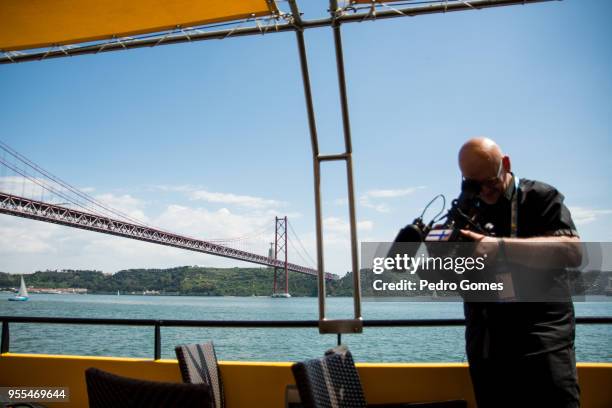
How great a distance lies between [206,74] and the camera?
18.6 ft

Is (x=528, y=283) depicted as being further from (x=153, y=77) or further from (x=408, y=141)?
(x=153, y=77)

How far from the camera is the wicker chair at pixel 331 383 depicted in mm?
1139

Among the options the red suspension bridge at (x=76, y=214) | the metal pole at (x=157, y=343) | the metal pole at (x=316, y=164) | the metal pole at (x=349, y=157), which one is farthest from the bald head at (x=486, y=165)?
the red suspension bridge at (x=76, y=214)

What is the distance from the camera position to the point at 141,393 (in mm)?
974

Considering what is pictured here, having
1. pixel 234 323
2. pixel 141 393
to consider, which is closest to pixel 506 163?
pixel 141 393

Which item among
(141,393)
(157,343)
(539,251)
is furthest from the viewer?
(157,343)

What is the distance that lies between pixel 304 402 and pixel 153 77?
6.94 m

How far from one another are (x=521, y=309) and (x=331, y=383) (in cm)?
55

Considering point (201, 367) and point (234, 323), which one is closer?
point (201, 367)

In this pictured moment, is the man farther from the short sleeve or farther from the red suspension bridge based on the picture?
the red suspension bridge

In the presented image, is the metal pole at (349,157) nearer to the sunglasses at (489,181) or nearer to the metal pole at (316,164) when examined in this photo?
the metal pole at (316,164)

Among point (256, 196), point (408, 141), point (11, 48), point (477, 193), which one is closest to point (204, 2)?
point (11, 48)

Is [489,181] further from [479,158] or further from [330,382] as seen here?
[330,382]

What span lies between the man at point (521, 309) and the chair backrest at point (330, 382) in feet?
1.25
